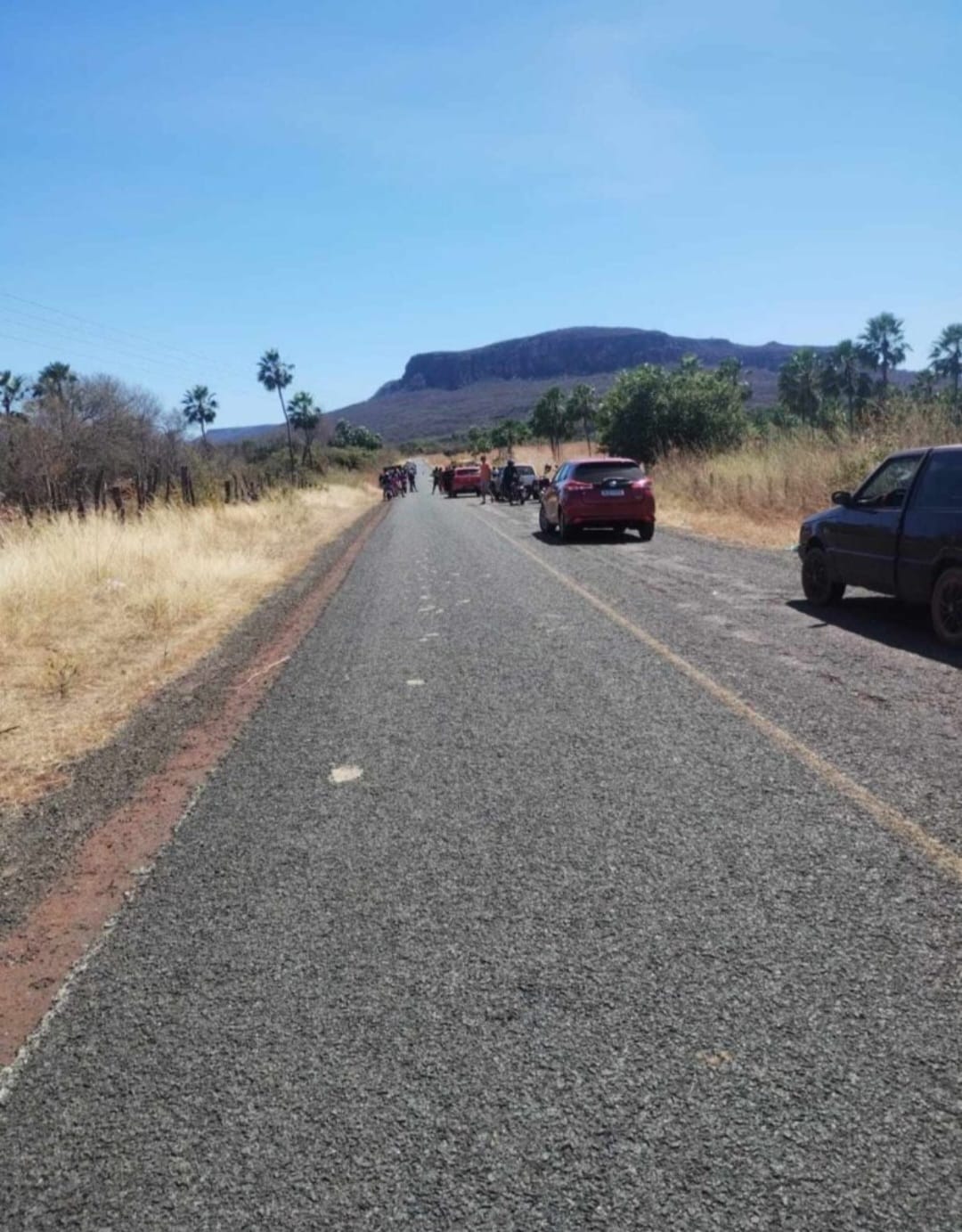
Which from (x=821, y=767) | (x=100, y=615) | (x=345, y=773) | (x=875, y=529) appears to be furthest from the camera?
(x=100, y=615)

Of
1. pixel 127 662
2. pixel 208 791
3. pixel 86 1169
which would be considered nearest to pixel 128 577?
pixel 127 662

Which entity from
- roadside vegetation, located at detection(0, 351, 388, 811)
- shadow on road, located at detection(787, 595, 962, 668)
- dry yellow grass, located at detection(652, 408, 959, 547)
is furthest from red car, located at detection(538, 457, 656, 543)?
shadow on road, located at detection(787, 595, 962, 668)

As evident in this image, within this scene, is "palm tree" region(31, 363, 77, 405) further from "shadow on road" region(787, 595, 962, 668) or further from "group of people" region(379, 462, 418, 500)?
"shadow on road" region(787, 595, 962, 668)

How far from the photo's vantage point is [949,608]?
8148mm

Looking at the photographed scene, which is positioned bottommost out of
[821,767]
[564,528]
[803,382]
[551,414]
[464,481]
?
[821,767]

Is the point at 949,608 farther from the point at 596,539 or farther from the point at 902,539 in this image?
the point at 596,539

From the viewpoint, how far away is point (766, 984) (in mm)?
2990

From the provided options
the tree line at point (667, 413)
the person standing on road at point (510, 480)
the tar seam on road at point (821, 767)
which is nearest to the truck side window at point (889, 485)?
the tar seam on road at point (821, 767)

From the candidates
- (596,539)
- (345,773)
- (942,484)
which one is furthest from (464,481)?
(345,773)

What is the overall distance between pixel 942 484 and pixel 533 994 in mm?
7136

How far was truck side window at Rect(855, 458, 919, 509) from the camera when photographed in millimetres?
9141

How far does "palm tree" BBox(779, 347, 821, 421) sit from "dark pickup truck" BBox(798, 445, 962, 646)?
93909 millimetres

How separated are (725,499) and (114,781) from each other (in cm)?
2116

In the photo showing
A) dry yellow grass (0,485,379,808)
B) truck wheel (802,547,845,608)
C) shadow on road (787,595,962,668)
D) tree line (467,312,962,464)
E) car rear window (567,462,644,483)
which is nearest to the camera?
dry yellow grass (0,485,379,808)
